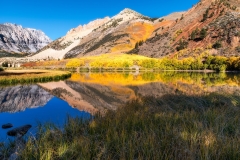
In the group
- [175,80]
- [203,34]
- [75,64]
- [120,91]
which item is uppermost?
[203,34]

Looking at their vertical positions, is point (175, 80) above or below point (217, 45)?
below

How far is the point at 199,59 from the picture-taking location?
81625 millimetres

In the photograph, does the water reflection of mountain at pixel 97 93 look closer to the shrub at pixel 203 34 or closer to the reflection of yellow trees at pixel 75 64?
the shrub at pixel 203 34

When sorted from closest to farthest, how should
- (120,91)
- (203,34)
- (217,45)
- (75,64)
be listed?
A: (120,91) → (217,45) → (203,34) → (75,64)

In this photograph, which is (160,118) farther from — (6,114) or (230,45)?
(230,45)

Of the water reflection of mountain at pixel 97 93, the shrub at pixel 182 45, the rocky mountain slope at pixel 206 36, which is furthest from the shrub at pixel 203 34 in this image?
the water reflection of mountain at pixel 97 93

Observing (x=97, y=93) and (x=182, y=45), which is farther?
(x=182, y=45)

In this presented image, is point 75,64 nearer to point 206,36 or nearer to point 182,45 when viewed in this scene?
point 182,45

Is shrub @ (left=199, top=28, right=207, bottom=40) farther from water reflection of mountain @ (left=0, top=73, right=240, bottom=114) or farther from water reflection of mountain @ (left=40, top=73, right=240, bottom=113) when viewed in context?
water reflection of mountain @ (left=0, top=73, right=240, bottom=114)

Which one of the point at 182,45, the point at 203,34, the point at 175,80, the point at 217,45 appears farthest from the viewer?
the point at 182,45

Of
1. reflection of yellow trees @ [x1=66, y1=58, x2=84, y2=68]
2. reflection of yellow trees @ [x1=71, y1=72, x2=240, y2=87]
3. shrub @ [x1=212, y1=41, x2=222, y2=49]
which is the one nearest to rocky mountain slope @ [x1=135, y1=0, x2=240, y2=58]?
shrub @ [x1=212, y1=41, x2=222, y2=49]

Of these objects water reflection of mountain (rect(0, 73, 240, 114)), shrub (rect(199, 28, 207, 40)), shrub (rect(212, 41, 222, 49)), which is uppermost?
shrub (rect(199, 28, 207, 40))

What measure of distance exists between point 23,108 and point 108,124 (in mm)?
13225

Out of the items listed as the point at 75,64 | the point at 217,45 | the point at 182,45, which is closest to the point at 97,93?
the point at 217,45
